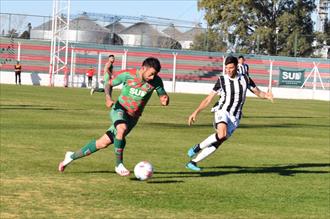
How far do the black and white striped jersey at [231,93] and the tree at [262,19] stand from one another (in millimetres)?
66129

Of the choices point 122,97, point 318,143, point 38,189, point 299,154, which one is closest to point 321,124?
point 318,143

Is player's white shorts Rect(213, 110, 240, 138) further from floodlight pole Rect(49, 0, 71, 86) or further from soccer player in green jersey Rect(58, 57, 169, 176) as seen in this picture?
floodlight pole Rect(49, 0, 71, 86)

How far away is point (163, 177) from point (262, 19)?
7558 centimetres

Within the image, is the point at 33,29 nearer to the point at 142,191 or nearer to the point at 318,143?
the point at 318,143

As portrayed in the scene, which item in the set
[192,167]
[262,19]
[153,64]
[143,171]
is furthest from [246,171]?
[262,19]

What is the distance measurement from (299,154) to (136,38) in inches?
2108

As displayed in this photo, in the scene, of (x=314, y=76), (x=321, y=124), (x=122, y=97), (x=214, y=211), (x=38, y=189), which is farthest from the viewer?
(x=314, y=76)

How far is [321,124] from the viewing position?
25.8 metres

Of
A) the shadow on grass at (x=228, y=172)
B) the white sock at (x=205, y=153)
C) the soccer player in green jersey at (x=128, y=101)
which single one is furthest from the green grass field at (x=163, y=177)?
the soccer player in green jersey at (x=128, y=101)

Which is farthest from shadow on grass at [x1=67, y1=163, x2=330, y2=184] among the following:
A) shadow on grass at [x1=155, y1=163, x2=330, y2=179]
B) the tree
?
the tree

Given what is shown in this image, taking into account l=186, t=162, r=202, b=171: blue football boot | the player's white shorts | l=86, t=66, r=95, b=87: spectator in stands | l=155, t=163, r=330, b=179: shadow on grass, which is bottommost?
l=86, t=66, r=95, b=87: spectator in stands

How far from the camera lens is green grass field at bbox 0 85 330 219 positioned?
8.55 meters

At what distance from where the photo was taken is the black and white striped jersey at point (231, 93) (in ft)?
39.8

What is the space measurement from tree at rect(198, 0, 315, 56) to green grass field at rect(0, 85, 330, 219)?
6077cm
